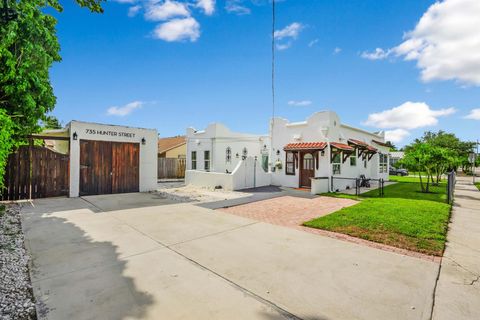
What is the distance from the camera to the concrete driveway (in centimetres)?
263

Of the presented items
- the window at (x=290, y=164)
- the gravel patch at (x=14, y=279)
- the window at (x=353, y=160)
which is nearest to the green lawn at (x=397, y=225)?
the gravel patch at (x=14, y=279)

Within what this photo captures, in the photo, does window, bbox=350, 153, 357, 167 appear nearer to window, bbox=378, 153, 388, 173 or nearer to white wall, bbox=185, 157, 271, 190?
window, bbox=378, 153, 388, 173

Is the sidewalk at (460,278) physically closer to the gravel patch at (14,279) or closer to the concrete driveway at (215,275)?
the concrete driveway at (215,275)

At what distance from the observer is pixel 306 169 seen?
1452 cm

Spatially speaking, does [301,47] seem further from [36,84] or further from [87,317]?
[87,317]

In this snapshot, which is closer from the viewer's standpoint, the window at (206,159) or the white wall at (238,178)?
the white wall at (238,178)

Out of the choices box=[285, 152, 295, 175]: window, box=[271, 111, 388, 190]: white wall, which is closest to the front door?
box=[271, 111, 388, 190]: white wall

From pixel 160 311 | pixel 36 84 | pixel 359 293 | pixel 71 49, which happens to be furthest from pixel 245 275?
pixel 71 49

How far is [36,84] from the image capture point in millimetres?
7766

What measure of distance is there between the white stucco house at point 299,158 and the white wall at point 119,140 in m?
3.72

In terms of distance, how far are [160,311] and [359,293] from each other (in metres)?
2.44

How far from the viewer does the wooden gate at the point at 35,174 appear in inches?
347

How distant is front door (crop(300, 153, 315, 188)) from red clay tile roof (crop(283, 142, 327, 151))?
778 millimetres

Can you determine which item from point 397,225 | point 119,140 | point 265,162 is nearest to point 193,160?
point 265,162
